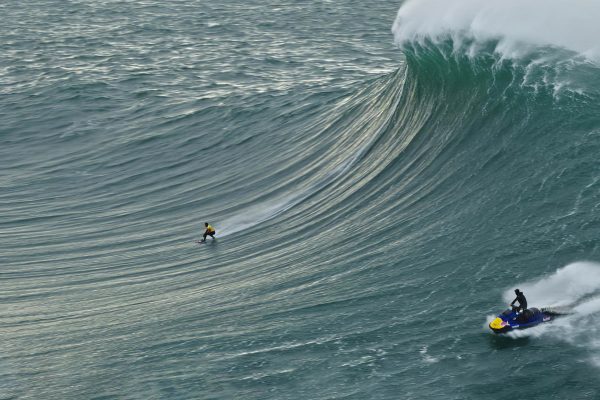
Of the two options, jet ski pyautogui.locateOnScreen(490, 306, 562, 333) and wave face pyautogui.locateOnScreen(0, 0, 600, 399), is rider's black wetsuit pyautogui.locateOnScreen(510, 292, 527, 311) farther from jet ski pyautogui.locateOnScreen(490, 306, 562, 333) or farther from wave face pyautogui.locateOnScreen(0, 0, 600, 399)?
wave face pyautogui.locateOnScreen(0, 0, 600, 399)

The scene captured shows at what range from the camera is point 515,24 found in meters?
40.2

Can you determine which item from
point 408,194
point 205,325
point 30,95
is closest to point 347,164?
point 408,194

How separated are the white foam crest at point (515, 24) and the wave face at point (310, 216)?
0.11m

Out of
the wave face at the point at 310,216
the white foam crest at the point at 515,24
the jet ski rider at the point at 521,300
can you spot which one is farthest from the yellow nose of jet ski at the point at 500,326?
the white foam crest at the point at 515,24

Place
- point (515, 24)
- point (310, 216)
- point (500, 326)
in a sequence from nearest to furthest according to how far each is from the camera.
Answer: point (500, 326) → point (310, 216) → point (515, 24)

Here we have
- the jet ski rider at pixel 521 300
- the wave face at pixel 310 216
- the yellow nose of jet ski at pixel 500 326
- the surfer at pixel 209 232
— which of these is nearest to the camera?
the yellow nose of jet ski at pixel 500 326

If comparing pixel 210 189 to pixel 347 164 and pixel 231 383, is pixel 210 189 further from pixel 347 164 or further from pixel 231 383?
pixel 231 383

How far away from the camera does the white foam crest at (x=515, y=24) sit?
38719 mm

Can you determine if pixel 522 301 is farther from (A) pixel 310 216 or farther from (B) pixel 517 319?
(A) pixel 310 216

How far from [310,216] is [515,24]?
40.6 feet

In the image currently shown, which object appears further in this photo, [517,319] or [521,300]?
[521,300]

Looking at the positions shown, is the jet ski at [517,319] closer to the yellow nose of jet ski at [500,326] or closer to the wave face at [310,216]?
the yellow nose of jet ski at [500,326]

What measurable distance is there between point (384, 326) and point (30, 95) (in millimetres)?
33568

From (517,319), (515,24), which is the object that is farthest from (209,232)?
(515,24)
